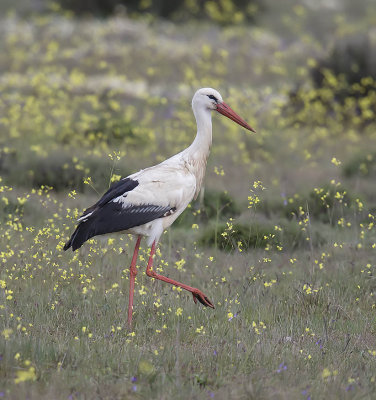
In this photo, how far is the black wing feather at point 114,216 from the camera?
17.9 ft

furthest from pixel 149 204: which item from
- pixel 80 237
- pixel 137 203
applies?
pixel 80 237

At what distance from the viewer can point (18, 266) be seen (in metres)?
6.04

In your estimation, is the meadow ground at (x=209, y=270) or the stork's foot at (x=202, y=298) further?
the stork's foot at (x=202, y=298)

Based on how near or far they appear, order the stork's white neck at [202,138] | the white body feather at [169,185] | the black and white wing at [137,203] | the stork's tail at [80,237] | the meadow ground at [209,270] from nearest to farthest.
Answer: the meadow ground at [209,270], the stork's tail at [80,237], the black and white wing at [137,203], the white body feather at [169,185], the stork's white neck at [202,138]

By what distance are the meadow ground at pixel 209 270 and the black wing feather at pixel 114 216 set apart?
264 mm

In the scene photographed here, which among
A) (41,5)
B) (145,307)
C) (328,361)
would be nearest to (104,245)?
(145,307)

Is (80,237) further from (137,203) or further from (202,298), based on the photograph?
(202,298)

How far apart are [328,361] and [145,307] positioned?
5.10ft

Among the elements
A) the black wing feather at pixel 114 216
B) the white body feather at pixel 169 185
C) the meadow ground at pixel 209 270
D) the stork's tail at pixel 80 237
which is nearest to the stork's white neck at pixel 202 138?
the white body feather at pixel 169 185

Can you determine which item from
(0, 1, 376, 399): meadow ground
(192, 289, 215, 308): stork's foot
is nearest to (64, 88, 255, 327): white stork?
(192, 289, 215, 308): stork's foot

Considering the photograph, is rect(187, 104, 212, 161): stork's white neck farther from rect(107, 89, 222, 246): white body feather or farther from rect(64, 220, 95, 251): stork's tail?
rect(64, 220, 95, 251): stork's tail

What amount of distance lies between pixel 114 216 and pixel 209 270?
129 cm

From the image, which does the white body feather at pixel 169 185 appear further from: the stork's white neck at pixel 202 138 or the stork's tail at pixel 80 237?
the stork's tail at pixel 80 237

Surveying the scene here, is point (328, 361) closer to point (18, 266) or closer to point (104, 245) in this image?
point (18, 266)
